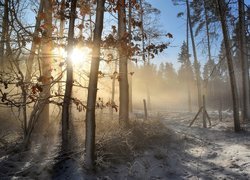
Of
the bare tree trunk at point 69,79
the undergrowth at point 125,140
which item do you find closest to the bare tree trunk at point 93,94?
the undergrowth at point 125,140

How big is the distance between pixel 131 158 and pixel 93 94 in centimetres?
235

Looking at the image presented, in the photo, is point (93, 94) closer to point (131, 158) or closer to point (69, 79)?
point (69, 79)

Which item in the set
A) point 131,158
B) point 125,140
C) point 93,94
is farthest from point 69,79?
point 131,158

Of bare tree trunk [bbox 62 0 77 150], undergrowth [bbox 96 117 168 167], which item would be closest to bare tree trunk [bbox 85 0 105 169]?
undergrowth [bbox 96 117 168 167]

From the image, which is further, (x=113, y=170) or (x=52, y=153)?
(x=52, y=153)

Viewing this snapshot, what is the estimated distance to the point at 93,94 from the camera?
6.25 metres

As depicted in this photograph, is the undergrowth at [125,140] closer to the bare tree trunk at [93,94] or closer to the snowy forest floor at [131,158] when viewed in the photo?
the snowy forest floor at [131,158]

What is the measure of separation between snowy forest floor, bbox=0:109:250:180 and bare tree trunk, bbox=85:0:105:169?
33 centimetres

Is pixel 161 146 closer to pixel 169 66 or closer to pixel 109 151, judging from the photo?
pixel 109 151

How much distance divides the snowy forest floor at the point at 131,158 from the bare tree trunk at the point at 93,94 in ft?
1.08

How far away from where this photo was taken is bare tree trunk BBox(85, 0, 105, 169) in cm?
618

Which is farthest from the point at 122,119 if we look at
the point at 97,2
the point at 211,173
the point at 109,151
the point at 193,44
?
the point at 193,44

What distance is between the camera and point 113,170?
21.4 ft

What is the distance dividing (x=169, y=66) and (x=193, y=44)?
60.0 meters
